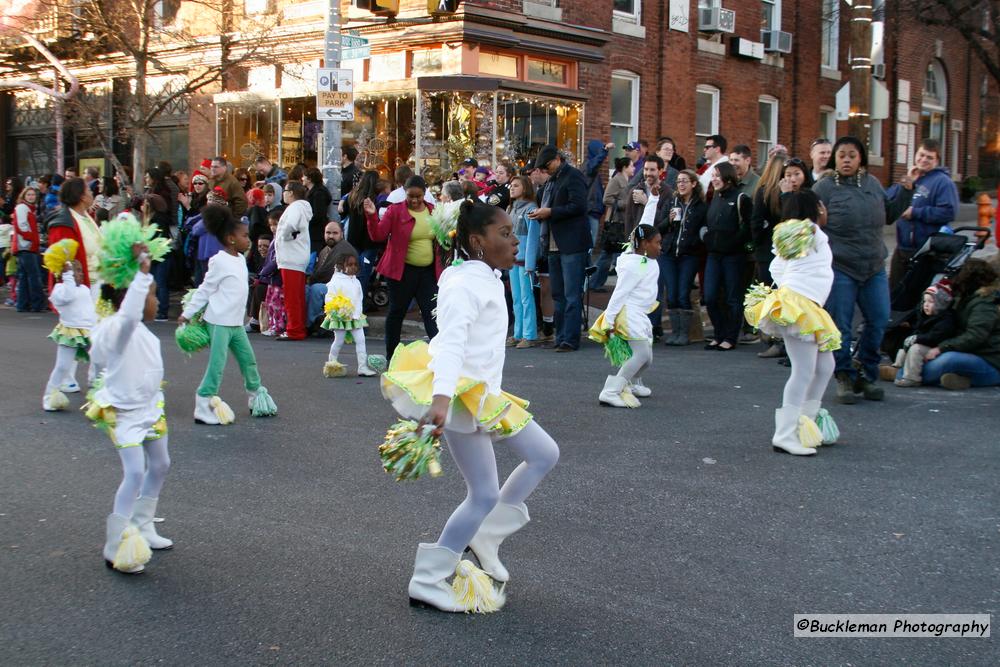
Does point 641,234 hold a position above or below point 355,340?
above

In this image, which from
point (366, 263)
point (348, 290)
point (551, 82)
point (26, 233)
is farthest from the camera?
point (551, 82)

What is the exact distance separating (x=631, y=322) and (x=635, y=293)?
337 mm

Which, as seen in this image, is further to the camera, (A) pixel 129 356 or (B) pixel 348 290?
(B) pixel 348 290

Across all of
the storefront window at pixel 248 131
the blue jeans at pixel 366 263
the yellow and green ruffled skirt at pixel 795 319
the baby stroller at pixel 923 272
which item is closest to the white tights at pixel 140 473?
the yellow and green ruffled skirt at pixel 795 319

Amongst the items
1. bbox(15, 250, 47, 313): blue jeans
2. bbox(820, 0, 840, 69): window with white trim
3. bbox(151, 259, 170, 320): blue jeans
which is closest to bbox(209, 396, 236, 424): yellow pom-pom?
bbox(151, 259, 170, 320): blue jeans

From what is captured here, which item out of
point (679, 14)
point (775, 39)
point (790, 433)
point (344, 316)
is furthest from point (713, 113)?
point (790, 433)

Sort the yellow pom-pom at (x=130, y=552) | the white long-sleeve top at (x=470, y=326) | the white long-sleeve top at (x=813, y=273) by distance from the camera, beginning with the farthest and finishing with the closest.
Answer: the white long-sleeve top at (x=813, y=273) → the yellow pom-pom at (x=130, y=552) → the white long-sleeve top at (x=470, y=326)

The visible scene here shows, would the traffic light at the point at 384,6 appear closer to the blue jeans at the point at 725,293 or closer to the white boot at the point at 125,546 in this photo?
the blue jeans at the point at 725,293

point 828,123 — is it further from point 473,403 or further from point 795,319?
point 473,403

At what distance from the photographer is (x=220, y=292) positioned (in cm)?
812

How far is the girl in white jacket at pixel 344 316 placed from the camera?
33.6ft

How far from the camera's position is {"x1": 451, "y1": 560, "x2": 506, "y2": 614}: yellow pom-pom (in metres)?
4.36

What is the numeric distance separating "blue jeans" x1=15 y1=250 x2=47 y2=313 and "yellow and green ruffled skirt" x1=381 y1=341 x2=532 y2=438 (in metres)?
14.3

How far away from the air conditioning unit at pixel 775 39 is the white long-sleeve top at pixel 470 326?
70.9ft
